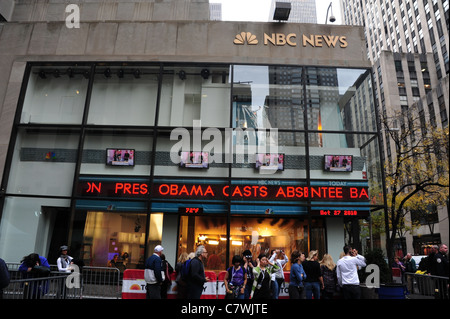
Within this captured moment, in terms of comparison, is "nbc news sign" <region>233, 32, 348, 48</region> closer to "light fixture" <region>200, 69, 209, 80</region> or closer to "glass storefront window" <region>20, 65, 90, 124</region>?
"light fixture" <region>200, 69, 209, 80</region>

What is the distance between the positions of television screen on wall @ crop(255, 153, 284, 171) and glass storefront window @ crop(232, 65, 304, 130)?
122 cm

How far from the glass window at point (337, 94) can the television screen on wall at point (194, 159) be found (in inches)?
183

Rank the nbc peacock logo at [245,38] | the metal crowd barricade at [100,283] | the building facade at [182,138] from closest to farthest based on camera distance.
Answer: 1. the metal crowd barricade at [100,283]
2. the building facade at [182,138]
3. the nbc peacock logo at [245,38]

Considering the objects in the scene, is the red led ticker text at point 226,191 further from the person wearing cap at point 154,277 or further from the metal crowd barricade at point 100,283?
the person wearing cap at point 154,277

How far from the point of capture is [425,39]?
59.1 m

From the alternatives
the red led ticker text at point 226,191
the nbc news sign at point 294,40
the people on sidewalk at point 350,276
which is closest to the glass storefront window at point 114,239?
the red led ticker text at point 226,191

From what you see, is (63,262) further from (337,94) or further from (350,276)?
(337,94)

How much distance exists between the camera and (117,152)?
13.4m

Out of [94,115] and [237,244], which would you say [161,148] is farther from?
[237,244]

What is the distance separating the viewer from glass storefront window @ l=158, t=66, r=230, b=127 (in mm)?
13742

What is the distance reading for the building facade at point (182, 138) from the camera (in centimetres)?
1277

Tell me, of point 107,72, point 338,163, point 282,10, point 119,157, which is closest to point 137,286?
point 119,157

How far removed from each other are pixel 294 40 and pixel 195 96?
4864 millimetres
